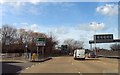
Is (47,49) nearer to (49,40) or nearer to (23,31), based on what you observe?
(49,40)

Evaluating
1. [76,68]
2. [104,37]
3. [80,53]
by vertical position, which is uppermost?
[104,37]

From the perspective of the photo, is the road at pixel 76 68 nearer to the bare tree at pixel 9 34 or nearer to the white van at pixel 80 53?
the white van at pixel 80 53

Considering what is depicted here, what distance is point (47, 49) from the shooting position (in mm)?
133500

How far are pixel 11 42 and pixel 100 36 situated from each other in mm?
37660

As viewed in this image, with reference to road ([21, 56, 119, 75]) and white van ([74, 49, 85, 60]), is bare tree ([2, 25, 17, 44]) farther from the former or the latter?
road ([21, 56, 119, 75])

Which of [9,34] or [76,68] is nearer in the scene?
[76,68]

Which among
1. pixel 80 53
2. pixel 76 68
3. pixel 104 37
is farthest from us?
pixel 104 37

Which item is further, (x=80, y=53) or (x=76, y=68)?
(x=80, y=53)

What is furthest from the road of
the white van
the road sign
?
the road sign

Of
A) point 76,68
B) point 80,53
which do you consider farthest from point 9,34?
point 76,68

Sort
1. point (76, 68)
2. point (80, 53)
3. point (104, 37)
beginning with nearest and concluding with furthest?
point (76, 68)
point (80, 53)
point (104, 37)

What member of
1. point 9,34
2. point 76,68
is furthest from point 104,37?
point 76,68

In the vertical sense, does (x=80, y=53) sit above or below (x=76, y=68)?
above

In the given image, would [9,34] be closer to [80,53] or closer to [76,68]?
[80,53]
